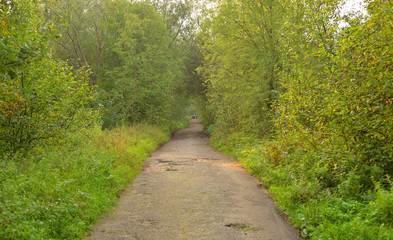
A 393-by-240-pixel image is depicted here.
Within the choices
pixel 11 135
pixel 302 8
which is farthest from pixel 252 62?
pixel 11 135

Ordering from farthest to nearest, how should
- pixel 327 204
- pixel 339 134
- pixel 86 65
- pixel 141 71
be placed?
1. pixel 141 71
2. pixel 86 65
3. pixel 339 134
4. pixel 327 204

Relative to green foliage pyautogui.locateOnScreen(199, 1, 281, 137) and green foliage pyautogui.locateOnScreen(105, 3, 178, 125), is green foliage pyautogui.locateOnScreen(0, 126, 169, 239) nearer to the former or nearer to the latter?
green foliage pyautogui.locateOnScreen(199, 1, 281, 137)

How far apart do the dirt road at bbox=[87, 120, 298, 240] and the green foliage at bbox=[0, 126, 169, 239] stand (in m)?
0.41

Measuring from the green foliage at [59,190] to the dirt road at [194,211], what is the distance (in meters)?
0.41

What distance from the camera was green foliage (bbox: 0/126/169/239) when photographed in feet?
14.9

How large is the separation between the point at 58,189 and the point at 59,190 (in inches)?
1.3

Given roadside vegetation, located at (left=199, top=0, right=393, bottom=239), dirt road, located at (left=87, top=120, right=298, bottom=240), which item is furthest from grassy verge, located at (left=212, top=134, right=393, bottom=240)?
dirt road, located at (left=87, top=120, right=298, bottom=240)

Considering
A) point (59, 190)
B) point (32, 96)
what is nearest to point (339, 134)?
point (59, 190)

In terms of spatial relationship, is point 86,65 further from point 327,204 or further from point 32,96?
point 327,204

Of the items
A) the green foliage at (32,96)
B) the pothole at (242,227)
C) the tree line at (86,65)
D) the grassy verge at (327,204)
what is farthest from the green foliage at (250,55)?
the pothole at (242,227)

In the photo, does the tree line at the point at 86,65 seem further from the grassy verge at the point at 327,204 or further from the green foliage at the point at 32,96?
the grassy verge at the point at 327,204

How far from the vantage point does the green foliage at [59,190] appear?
4.55 metres

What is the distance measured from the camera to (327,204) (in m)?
5.82

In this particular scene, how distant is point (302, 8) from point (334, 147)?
220 inches
